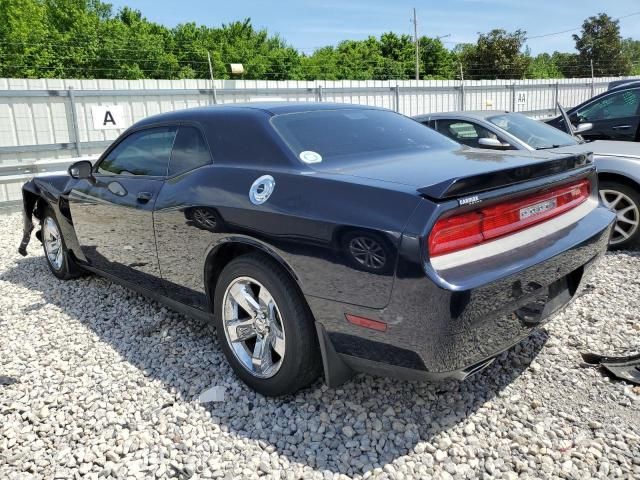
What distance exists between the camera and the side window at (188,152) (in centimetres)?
320

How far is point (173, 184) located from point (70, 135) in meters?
8.21

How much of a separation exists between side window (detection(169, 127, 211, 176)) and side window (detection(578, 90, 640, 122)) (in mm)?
6079

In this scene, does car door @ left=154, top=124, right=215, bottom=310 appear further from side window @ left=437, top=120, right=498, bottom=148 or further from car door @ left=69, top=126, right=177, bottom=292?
side window @ left=437, top=120, right=498, bottom=148

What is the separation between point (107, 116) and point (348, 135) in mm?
8777

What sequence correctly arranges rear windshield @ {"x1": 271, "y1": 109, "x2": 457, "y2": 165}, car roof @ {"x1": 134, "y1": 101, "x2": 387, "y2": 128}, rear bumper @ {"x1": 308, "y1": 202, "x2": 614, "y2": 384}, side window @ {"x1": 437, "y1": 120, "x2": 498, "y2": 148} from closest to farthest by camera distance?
1. rear bumper @ {"x1": 308, "y1": 202, "x2": 614, "y2": 384}
2. rear windshield @ {"x1": 271, "y1": 109, "x2": 457, "y2": 165}
3. car roof @ {"x1": 134, "y1": 101, "x2": 387, "y2": 128}
4. side window @ {"x1": 437, "y1": 120, "x2": 498, "y2": 148}

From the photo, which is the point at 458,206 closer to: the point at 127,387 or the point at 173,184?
the point at 173,184

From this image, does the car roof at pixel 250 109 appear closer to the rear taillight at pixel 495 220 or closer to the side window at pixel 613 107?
the rear taillight at pixel 495 220

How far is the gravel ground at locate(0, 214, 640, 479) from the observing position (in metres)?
2.36

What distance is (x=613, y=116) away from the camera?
7082 mm

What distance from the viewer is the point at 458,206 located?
217cm

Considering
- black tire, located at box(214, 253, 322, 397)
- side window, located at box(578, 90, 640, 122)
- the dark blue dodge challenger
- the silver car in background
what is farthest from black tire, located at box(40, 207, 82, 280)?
side window, located at box(578, 90, 640, 122)

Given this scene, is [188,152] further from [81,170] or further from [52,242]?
[52,242]

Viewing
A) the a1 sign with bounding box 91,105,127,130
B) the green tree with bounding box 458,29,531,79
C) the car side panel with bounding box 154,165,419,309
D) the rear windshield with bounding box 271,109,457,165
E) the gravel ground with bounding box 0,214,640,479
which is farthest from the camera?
the green tree with bounding box 458,29,531,79

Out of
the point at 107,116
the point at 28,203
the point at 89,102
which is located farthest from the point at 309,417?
the point at 89,102
